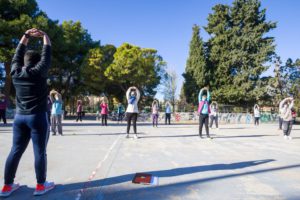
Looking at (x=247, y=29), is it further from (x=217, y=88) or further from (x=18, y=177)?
(x=18, y=177)

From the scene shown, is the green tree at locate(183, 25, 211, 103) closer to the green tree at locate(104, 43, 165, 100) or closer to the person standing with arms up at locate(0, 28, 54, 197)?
the green tree at locate(104, 43, 165, 100)

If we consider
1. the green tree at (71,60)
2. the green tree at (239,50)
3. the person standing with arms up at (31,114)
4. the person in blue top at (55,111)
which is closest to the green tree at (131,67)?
the green tree at (71,60)

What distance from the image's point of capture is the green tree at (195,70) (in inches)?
1561

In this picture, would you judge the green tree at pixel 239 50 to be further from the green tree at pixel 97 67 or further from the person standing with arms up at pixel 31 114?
the person standing with arms up at pixel 31 114

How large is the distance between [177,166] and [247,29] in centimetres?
3638

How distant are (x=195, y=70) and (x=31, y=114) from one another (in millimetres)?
37324

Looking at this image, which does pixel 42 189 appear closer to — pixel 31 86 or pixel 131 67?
pixel 31 86

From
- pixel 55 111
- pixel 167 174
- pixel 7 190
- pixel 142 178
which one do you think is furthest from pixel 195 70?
pixel 7 190

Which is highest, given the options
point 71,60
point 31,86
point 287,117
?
point 71,60

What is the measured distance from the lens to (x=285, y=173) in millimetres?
5312

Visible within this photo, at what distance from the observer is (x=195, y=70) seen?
40125mm

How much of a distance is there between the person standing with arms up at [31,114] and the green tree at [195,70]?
120 feet

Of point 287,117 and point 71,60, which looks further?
point 71,60

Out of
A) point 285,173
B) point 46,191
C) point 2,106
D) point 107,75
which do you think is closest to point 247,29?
point 107,75
